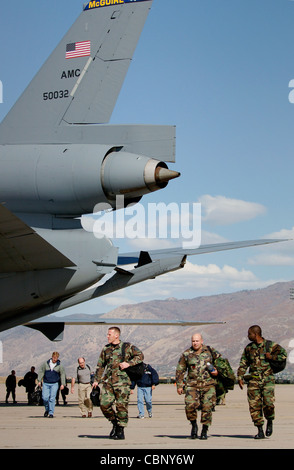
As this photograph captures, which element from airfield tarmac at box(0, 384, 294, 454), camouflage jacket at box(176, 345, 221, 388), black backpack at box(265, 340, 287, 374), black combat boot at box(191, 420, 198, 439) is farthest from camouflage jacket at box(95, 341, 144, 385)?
black backpack at box(265, 340, 287, 374)

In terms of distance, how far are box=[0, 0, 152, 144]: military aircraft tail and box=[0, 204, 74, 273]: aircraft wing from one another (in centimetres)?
207

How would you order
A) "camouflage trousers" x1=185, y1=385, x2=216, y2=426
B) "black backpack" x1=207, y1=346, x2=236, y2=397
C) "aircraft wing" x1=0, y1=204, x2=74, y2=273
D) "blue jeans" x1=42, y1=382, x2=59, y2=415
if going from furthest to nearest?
"blue jeans" x1=42, y1=382, x2=59, y2=415, "black backpack" x1=207, y1=346, x2=236, y2=397, "camouflage trousers" x1=185, y1=385, x2=216, y2=426, "aircraft wing" x1=0, y1=204, x2=74, y2=273

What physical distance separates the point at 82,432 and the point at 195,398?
2529 millimetres

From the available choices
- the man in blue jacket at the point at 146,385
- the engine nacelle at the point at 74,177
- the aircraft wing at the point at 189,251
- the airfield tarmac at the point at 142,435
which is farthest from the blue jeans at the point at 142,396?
the engine nacelle at the point at 74,177

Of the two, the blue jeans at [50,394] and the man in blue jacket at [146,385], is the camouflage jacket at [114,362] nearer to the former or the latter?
the man in blue jacket at [146,385]

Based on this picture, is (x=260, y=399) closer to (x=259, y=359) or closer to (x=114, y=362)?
(x=259, y=359)

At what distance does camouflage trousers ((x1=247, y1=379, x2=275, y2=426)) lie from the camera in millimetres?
10945

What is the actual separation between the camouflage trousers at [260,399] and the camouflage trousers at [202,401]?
59cm

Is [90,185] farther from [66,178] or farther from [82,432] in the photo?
[82,432]

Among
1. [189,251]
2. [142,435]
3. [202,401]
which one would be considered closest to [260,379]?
[202,401]

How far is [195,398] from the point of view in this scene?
434 inches

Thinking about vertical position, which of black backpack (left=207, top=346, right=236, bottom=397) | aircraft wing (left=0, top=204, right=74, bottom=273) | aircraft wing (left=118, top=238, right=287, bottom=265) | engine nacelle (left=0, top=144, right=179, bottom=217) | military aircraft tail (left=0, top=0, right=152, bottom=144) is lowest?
black backpack (left=207, top=346, right=236, bottom=397)

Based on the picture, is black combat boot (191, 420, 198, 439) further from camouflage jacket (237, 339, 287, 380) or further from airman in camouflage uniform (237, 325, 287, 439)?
Result: camouflage jacket (237, 339, 287, 380)
